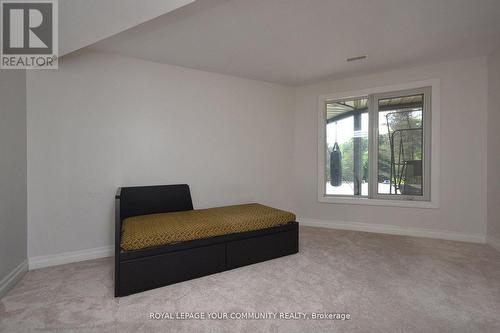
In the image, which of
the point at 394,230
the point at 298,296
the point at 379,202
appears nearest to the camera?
the point at 298,296

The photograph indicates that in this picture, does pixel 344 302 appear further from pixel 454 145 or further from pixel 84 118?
pixel 84 118

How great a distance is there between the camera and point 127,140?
9.12 feet

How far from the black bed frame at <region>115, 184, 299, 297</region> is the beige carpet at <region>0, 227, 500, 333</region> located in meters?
0.09

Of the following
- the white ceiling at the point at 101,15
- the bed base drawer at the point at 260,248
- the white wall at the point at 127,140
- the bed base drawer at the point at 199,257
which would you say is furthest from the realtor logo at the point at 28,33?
the bed base drawer at the point at 260,248

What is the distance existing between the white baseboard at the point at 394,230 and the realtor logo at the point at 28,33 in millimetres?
3770

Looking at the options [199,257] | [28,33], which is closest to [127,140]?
[28,33]

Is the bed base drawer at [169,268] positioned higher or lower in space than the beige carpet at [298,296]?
higher

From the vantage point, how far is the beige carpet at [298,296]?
1.50 m

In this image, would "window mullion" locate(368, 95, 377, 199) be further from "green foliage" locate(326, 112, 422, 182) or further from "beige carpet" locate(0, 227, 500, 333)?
"beige carpet" locate(0, 227, 500, 333)

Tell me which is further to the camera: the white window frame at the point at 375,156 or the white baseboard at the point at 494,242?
the white window frame at the point at 375,156

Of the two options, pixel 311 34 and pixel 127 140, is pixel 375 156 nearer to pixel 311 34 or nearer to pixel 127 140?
pixel 311 34

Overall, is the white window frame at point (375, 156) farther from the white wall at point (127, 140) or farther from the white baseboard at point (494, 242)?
the white wall at point (127, 140)

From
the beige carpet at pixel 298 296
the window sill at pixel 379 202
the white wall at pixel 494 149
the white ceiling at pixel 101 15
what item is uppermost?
the white ceiling at pixel 101 15

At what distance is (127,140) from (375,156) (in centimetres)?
342
